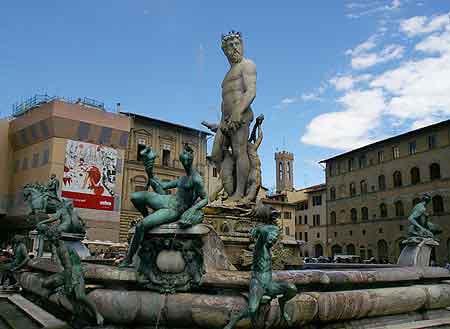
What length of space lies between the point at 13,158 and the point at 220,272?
1397 inches

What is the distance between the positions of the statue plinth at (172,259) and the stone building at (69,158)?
92.3 feet

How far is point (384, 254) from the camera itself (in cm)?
4312

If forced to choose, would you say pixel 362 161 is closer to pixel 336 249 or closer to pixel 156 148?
pixel 336 249

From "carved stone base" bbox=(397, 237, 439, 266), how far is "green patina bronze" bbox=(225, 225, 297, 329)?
17.0ft

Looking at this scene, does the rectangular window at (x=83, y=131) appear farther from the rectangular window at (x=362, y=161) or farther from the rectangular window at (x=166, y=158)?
the rectangular window at (x=362, y=161)

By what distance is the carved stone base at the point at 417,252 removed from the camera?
334 inches

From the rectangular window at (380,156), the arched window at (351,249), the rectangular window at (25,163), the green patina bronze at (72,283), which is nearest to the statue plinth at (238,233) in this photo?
the green patina bronze at (72,283)

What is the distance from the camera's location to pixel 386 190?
146ft

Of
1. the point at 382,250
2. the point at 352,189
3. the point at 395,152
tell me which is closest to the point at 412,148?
the point at 395,152

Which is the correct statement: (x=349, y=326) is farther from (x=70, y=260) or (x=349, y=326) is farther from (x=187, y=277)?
(x=70, y=260)

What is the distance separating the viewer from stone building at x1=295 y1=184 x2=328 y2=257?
54156 mm

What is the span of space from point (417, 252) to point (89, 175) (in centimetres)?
2756

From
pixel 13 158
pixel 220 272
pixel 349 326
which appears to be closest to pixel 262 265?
pixel 220 272

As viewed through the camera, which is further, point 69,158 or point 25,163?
point 25,163
